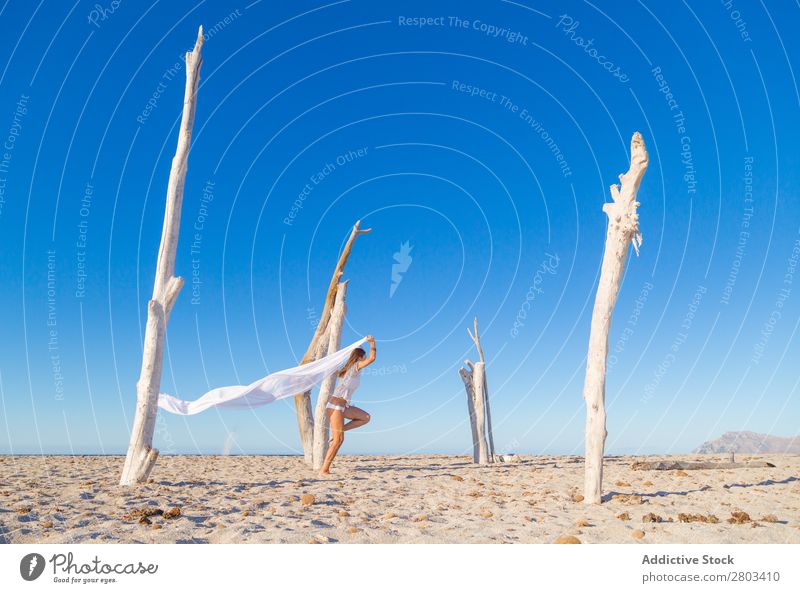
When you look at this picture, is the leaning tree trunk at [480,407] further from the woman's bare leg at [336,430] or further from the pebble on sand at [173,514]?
the pebble on sand at [173,514]

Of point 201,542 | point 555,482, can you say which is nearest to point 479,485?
point 555,482

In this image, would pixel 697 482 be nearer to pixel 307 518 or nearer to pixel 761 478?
pixel 761 478

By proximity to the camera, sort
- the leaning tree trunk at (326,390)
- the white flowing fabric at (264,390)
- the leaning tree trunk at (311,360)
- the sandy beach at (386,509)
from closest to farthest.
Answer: the sandy beach at (386,509)
the white flowing fabric at (264,390)
the leaning tree trunk at (326,390)
the leaning tree trunk at (311,360)

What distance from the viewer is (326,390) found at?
1348 centimetres

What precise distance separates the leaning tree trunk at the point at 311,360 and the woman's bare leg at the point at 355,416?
2544 millimetres

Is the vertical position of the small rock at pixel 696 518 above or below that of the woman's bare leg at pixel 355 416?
below

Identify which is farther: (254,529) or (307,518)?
(307,518)

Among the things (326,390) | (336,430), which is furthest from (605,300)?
(326,390)

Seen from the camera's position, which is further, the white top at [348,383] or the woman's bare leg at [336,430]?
the white top at [348,383]

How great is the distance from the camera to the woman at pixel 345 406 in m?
12.1

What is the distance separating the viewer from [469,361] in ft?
56.5

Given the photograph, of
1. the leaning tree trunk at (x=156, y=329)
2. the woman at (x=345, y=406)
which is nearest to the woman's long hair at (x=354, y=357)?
the woman at (x=345, y=406)
